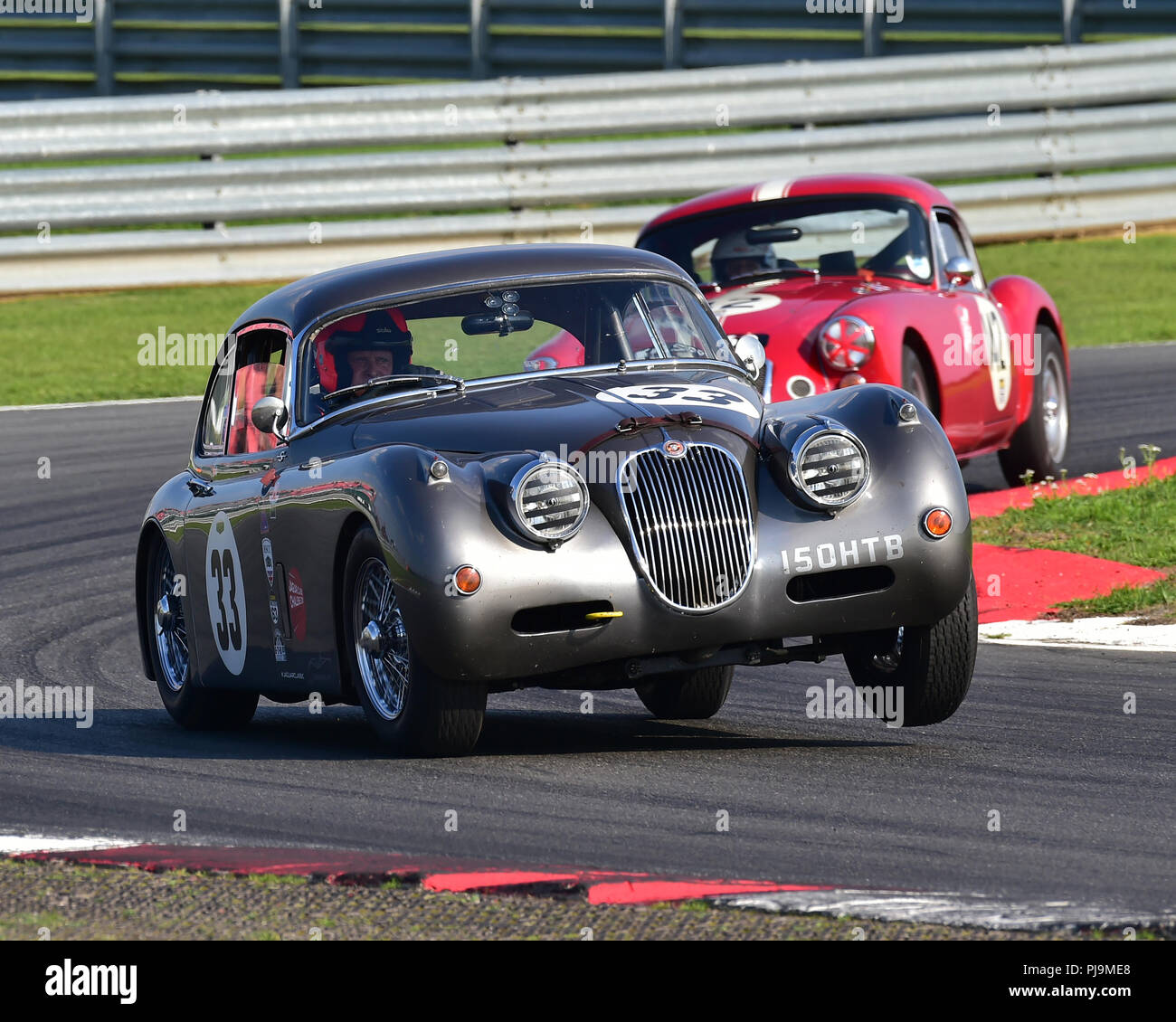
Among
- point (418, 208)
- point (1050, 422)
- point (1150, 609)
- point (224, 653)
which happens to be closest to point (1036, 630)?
point (1150, 609)

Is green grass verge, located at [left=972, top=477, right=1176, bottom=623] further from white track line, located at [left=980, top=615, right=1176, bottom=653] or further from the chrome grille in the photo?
the chrome grille

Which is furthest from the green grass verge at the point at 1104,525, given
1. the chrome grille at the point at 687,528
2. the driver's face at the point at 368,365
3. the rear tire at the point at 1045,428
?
the driver's face at the point at 368,365

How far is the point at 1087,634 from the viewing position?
28.2ft

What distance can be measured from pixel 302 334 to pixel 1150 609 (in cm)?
370

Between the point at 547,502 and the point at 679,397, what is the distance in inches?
30.4

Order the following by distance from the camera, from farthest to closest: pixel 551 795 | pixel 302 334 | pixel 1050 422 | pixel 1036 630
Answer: pixel 1050 422, pixel 1036 630, pixel 302 334, pixel 551 795

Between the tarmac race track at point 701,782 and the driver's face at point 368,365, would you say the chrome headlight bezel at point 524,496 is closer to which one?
the tarmac race track at point 701,782

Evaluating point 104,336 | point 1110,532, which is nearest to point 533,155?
point 104,336

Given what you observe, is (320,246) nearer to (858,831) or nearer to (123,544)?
(123,544)

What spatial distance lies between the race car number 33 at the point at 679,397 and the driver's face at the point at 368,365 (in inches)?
33.4

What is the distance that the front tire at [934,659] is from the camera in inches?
263

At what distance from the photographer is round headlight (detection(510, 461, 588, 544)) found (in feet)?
20.3

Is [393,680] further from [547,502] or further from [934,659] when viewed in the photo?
[934,659]

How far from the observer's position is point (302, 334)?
7.44 m
